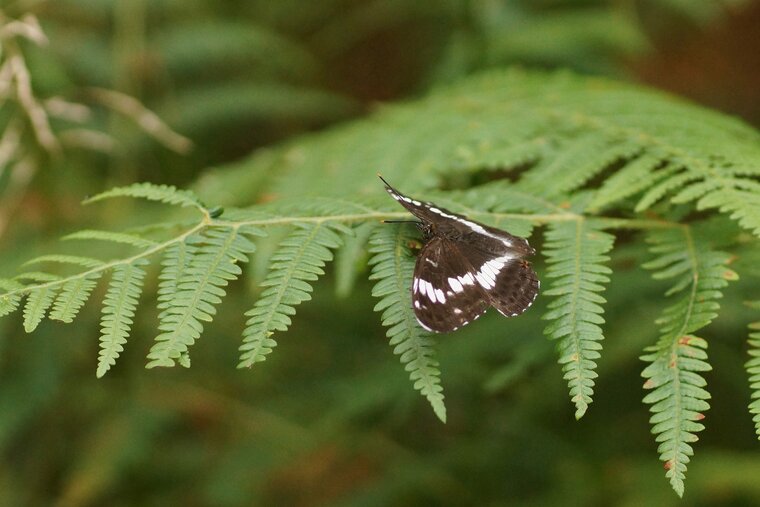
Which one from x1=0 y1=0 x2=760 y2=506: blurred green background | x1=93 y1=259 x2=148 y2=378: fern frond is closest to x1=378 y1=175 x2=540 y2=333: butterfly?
x1=93 y1=259 x2=148 y2=378: fern frond

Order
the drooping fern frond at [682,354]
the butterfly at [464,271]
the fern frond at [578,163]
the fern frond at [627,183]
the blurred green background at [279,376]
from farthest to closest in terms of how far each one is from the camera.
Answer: the blurred green background at [279,376], the fern frond at [578,163], the fern frond at [627,183], the butterfly at [464,271], the drooping fern frond at [682,354]

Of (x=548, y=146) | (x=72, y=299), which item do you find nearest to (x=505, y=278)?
(x=548, y=146)

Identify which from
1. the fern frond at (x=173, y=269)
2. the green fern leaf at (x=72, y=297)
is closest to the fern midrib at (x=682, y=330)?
the fern frond at (x=173, y=269)

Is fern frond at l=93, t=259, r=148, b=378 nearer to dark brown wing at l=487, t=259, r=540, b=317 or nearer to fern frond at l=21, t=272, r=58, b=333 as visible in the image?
fern frond at l=21, t=272, r=58, b=333

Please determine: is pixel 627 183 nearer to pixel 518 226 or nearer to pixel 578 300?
pixel 518 226

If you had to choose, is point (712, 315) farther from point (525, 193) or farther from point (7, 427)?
point (7, 427)

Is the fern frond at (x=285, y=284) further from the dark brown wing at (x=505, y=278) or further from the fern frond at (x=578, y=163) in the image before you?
the fern frond at (x=578, y=163)
